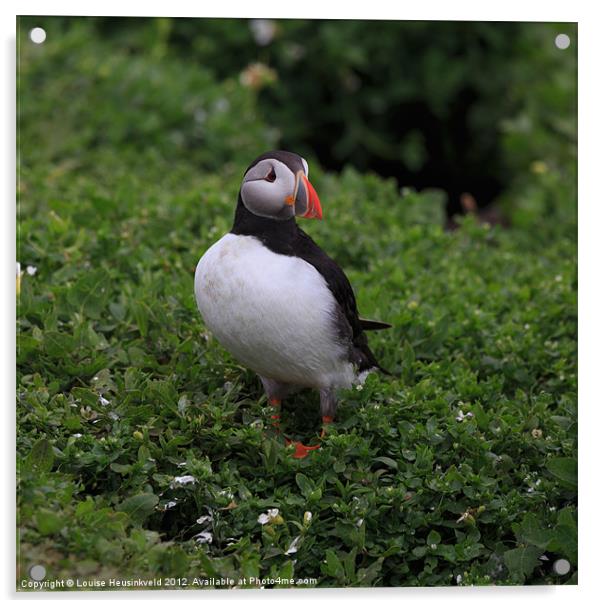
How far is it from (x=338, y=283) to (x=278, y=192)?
0.40 meters

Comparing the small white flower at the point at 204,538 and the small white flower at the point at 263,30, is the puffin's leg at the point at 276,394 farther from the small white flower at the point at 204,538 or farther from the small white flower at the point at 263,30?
the small white flower at the point at 263,30

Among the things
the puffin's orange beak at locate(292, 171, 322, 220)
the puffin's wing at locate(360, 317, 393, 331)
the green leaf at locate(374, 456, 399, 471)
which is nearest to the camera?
the puffin's orange beak at locate(292, 171, 322, 220)

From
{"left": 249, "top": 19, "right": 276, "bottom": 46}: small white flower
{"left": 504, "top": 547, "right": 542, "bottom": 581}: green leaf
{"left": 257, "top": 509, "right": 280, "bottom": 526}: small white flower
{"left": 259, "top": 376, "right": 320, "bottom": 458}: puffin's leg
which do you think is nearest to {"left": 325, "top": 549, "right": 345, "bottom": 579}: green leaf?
{"left": 257, "top": 509, "right": 280, "bottom": 526}: small white flower

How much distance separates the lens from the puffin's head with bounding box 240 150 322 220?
10.3ft

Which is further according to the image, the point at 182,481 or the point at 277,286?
the point at 182,481

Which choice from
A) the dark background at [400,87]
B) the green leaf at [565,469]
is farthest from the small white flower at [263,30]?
A: the green leaf at [565,469]

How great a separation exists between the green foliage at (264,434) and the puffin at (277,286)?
1.10 feet

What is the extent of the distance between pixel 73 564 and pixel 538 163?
4888 millimetres

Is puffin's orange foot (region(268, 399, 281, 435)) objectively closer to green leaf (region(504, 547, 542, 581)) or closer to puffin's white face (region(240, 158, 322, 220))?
puffin's white face (region(240, 158, 322, 220))

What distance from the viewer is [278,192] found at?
3.18 m

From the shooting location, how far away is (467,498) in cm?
349

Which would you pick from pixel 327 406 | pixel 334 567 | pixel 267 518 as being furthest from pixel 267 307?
pixel 334 567

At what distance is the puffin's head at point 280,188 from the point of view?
313 centimetres

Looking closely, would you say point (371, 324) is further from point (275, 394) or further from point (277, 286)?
point (277, 286)
